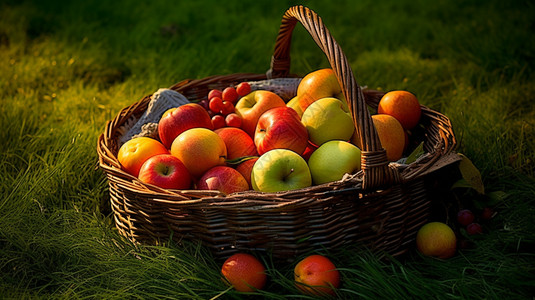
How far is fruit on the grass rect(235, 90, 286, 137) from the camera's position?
224cm

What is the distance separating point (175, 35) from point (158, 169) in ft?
8.31

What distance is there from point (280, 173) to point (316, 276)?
388 mm

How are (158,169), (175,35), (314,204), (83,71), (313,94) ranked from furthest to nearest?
1. (175,35)
2. (83,71)
3. (313,94)
4. (158,169)
5. (314,204)

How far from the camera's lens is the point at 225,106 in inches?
90.7

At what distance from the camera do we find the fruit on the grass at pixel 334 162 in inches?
69.5

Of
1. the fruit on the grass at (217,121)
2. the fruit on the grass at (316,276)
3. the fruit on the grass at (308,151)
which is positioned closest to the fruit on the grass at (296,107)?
the fruit on the grass at (308,151)

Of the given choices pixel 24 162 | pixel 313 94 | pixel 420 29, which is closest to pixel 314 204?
pixel 313 94

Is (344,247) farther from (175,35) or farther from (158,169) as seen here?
(175,35)

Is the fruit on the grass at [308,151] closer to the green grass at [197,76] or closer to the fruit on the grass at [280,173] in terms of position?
the fruit on the grass at [280,173]

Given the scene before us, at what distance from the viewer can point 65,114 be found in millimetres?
2836

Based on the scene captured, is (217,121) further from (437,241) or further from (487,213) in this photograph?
(487,213)

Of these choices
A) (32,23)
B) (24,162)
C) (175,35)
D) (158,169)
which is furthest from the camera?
(32,23)

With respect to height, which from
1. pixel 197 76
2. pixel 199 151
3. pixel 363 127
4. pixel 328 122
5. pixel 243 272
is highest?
pixel 363 127

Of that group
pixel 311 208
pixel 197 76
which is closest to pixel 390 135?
pixel 311 208
